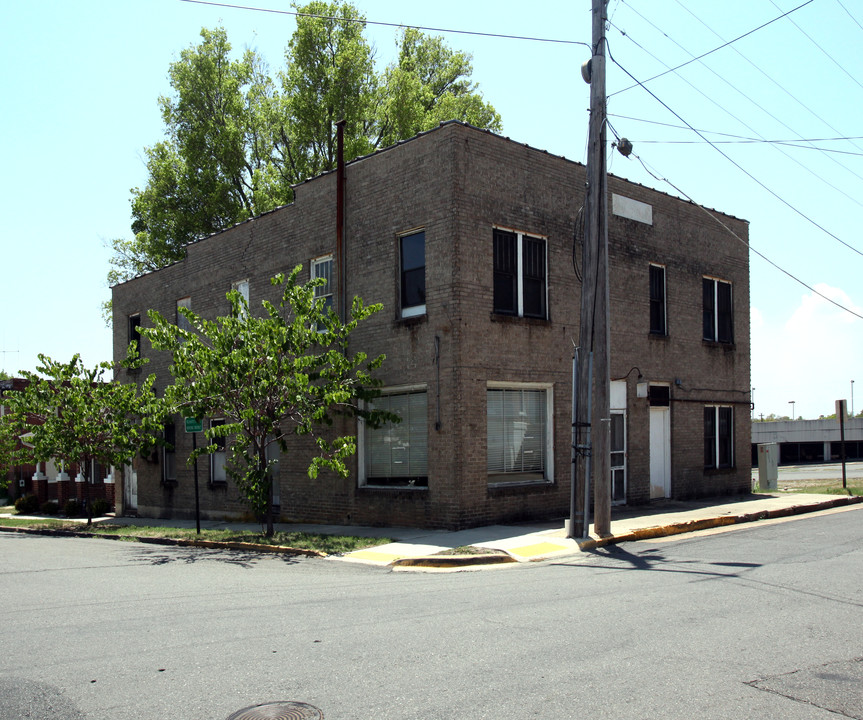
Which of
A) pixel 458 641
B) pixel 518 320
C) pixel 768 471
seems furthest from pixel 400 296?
pixel 768 471

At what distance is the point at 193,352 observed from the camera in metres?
15.4

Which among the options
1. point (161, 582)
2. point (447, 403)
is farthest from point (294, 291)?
point (161, 582)

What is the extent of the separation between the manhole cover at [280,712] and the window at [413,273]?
10975mm

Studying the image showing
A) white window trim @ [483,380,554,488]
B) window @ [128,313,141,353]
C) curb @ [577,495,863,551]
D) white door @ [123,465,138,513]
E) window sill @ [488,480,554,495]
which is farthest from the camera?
white door @ [123,465,138,513]

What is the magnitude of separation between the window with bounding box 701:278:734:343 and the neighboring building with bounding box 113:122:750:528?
9 cm

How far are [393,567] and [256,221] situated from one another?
11348 millimetres

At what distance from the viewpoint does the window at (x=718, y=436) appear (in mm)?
21000

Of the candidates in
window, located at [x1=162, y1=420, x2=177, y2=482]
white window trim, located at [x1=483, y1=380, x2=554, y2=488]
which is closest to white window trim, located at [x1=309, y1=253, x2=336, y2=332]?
white window trim, located at [x1=483, y1=380, x2=554, y2=488]

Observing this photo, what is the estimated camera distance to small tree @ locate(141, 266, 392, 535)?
14680 millimetres

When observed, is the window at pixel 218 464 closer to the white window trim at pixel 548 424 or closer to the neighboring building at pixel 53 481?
the white window trim at pixel 548 424

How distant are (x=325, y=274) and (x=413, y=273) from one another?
9.88 ft

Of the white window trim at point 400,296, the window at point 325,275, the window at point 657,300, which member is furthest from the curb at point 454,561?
the window at point 657,300

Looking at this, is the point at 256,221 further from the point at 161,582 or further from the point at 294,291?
the point at 161,582

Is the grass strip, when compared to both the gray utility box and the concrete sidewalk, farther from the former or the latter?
the gray utility box
